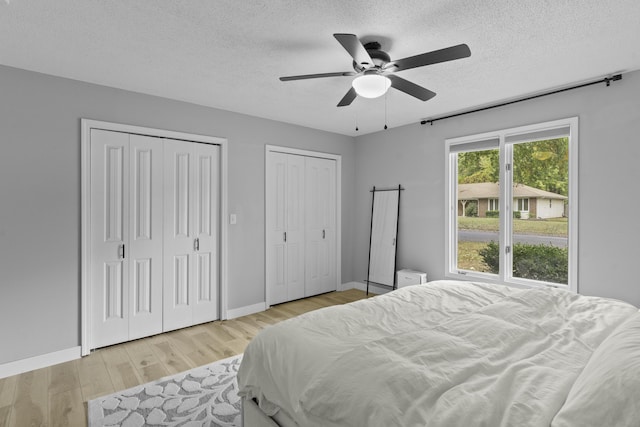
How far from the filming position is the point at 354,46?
1.98 metres

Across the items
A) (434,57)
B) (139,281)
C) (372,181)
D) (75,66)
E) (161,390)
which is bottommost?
(161,390)

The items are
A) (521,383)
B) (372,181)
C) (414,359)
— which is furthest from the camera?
(372,181)

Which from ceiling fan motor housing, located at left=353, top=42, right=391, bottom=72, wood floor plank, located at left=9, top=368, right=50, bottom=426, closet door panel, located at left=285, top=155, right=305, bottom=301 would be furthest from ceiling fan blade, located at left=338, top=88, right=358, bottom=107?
wood floor plank, located at left=9, top=368, right=50, bottom=426

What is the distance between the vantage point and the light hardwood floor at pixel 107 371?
87.2 inches

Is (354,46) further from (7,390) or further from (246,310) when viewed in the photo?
(7,390)

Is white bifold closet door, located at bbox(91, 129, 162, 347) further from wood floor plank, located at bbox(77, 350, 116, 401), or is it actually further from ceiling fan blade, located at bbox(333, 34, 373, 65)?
ceiling fan blade, located at bbox(333, 34, 373, 65)

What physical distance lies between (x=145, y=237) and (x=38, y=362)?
1.34 m

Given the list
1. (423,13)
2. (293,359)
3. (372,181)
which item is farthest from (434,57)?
(372,181)

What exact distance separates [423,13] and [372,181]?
3.26 meters

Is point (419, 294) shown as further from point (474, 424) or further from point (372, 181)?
point (372, 181)

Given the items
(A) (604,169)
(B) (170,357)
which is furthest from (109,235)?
(A) (604,169)

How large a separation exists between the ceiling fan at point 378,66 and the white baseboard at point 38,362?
10.1ft

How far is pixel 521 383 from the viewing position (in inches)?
45.9

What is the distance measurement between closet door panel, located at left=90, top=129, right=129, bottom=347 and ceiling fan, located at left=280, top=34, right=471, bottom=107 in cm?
201
